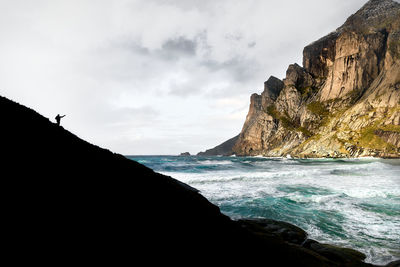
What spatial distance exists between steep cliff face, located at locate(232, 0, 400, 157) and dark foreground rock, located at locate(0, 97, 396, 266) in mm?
112443

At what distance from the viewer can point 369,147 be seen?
89625 mm

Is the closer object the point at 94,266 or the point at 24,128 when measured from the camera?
the point at 94,266

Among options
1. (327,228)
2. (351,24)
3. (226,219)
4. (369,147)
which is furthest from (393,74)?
(226,219)

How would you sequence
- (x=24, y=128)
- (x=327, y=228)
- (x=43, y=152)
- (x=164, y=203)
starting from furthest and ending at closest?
(x=327, y=228) < (x=164, y=203) < (x=24, y=128) < (x=43, y=152)

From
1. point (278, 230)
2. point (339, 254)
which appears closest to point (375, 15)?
point (278, 230)

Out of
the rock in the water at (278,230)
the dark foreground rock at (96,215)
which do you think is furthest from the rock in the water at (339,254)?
the rock in the water at (278,230)

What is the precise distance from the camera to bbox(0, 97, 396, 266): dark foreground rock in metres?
3.57

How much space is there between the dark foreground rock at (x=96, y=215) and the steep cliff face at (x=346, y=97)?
4427 inches

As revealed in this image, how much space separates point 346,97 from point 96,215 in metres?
161

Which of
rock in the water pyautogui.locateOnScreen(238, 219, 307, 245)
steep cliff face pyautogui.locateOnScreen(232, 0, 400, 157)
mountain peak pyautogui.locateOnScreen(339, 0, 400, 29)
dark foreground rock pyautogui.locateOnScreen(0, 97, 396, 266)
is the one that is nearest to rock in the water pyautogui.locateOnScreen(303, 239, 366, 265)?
dark foreground rock pyautogui.locateOnScreen(0, 97, 396, 266)

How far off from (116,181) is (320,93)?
17668 cm

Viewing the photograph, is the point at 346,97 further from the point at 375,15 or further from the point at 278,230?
the point at 278,230

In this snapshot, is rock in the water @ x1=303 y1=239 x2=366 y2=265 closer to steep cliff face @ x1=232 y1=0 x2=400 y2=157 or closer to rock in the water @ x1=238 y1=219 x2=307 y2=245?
rock in the water @ x1=238 y1=219 x2=307 y2=245

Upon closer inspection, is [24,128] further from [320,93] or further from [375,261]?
[320,93]
